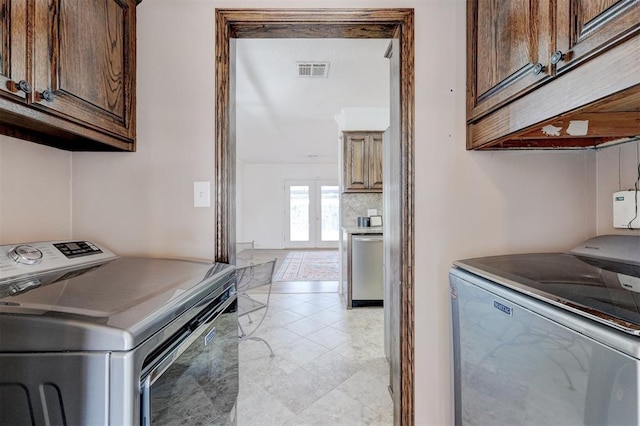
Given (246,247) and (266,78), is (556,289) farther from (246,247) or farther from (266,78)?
(246,247)

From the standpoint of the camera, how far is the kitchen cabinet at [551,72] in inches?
27.2

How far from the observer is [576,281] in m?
0.86

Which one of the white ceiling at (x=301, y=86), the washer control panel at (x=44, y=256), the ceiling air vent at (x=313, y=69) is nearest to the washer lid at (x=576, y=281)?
the washer control panel at (x=44, y=256)

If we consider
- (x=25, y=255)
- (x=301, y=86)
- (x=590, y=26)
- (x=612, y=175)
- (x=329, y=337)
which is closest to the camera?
(x=590, y=26)

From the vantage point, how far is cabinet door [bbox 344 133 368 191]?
12.7ft

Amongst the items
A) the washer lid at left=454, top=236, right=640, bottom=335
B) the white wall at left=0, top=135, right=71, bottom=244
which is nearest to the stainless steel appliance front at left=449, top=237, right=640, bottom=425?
the washer lid at left=454, top=236, right=640, bottom=335

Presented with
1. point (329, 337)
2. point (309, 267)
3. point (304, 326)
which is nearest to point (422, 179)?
point (329, 337)

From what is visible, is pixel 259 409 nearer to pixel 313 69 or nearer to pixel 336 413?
pixel 336 413

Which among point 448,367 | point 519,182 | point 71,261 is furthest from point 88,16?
point 448,367

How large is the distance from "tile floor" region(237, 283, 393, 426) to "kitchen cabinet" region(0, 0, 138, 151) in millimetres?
1647

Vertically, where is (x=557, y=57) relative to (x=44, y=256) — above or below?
above

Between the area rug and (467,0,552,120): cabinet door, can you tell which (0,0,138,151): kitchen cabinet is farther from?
the area rug

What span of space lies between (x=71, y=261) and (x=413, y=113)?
4.96 ft

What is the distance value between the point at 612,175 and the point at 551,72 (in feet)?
2.56
